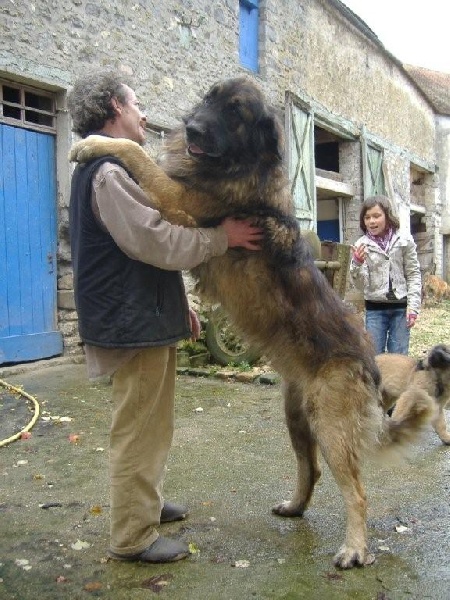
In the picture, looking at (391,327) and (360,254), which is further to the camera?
(391,327)

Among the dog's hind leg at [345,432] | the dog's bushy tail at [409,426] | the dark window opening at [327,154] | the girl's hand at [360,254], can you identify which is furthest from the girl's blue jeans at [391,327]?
the dark window opening at [327,154]

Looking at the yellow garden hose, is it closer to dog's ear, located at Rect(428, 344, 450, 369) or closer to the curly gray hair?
the curly gray hair

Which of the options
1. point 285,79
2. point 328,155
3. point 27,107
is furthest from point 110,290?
point 328,155

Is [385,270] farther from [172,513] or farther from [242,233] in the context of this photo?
[172,513]

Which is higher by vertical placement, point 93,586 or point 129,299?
point 129,299

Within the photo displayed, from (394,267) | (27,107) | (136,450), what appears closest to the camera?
(136,450)

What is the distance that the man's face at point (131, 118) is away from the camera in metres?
2.72

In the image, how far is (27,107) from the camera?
22.7 feet

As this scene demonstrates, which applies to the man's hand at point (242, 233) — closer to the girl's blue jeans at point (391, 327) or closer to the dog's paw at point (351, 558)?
the dog's paw at point (351, 558)

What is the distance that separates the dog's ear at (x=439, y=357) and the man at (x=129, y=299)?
2.23 metres

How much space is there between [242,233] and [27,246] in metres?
4.90

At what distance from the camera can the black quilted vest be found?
250 cm

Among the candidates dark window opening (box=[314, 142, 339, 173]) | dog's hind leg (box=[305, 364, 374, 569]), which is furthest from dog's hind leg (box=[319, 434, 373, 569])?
dark window opening (box=[314, 142, 339, 173])

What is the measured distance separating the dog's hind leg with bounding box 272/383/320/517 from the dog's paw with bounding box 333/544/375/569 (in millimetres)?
523
